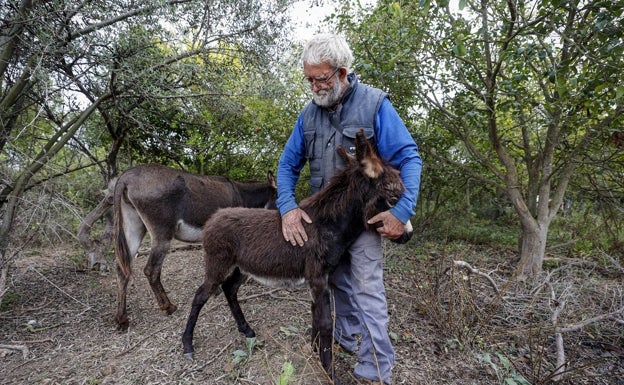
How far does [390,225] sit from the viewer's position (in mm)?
2197

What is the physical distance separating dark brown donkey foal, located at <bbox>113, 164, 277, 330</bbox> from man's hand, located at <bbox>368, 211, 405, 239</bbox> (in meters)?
2.93

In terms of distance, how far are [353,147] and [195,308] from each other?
1940mm

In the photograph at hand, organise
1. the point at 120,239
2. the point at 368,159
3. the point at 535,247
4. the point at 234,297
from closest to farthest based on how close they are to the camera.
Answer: the point at 368,159 → the point at 234,297 → the point at 120,239 → the point at 535,247

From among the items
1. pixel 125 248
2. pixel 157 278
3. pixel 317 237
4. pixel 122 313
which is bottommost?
pixel 122 313

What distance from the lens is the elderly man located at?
2.32 m

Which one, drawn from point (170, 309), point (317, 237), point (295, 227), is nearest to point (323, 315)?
point (317, 237)

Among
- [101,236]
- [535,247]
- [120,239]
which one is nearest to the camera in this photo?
[120,239]

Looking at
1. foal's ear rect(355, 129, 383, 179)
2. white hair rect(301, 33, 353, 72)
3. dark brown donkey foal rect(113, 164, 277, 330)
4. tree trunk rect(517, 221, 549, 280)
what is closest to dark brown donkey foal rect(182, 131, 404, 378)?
foal's ear rect(355, 129, 383, 179)

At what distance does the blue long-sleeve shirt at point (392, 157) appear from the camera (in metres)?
2.22

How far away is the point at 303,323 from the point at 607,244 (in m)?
6.14

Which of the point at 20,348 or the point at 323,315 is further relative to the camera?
the point at 20,348

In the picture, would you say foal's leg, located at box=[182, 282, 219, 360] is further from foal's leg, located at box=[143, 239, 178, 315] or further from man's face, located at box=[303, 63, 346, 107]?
man's face, located at box=[303, 63, 346, 107]

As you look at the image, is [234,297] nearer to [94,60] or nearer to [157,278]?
[157,278]

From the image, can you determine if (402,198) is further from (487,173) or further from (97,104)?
(487,173)
